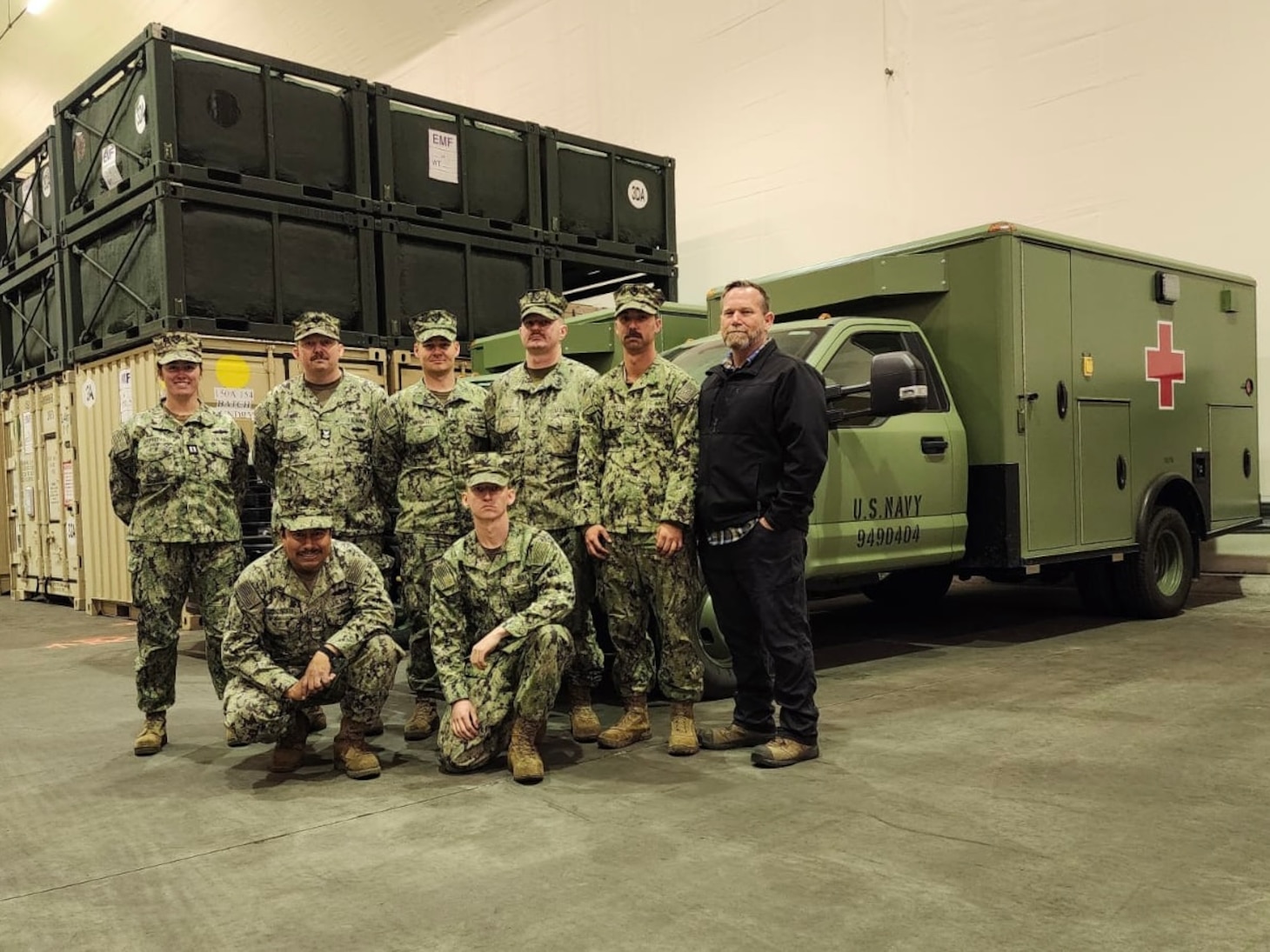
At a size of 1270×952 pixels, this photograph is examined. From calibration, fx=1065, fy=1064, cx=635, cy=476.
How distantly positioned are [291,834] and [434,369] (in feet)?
8.31

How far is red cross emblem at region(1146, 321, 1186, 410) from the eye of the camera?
7.61m

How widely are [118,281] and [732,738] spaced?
7.07m

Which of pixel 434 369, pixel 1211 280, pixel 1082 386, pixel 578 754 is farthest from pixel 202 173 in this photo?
pixel 1211 280

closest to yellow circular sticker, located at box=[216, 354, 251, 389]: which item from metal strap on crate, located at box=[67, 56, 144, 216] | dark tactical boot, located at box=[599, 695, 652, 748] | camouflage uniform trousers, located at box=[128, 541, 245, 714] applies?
metal strap on crate, located at box=[67, 56, 144, 216]

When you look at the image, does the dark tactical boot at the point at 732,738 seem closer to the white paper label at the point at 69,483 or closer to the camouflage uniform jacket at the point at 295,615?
the camouflage uniform jacket at the point at 295,615

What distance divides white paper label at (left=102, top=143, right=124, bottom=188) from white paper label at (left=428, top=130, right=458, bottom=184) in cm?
260

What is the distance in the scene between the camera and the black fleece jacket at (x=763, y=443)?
4172mm

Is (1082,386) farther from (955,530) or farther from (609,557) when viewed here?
(609,557)

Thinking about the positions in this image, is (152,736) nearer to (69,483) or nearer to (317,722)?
(317,722)

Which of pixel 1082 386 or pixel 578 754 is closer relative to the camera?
pixel 578 754

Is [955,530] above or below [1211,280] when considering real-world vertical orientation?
below

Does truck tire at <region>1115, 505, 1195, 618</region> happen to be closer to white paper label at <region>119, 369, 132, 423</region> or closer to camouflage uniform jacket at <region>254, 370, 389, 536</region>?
camouflage uniform jacket at <region>254, 370, 389, 536</region>

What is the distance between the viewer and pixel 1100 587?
7.98m

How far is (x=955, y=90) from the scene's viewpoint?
10.5m
